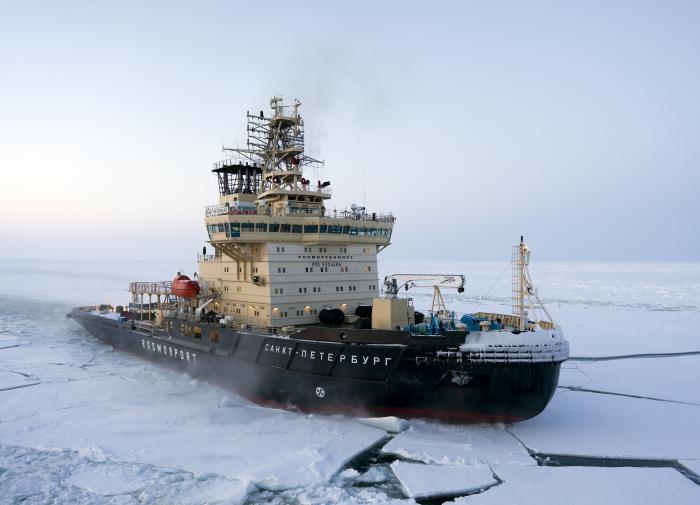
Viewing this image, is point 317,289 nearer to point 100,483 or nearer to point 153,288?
point 100,483

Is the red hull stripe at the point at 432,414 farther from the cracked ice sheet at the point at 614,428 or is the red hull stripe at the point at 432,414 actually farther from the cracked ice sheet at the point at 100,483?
the cracked ice sheet at the point at 100,483

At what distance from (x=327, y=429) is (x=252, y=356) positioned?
445cm

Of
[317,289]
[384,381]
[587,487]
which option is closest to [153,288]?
[317,289]

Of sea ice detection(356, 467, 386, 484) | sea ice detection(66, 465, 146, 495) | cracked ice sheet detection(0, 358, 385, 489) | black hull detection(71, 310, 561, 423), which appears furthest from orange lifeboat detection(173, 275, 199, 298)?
sea ice detection(356, 467, 386, 484)

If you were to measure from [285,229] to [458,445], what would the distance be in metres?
9.92

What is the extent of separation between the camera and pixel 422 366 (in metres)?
13.9

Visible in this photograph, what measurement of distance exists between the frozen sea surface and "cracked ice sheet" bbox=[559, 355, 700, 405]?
110mm

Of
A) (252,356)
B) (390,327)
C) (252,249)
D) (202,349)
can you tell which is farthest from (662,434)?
(202,349)

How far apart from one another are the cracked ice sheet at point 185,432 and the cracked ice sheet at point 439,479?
1.63 meters

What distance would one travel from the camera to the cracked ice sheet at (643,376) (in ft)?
58.2

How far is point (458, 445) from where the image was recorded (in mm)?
12898

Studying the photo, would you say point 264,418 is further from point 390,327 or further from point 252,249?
point 252,249

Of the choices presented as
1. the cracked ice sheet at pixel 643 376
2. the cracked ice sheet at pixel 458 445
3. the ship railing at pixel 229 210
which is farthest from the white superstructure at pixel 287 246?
the cracked ice sheet at pixel 643 376

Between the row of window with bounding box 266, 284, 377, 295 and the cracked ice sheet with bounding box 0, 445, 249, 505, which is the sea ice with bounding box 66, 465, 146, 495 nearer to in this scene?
the cracked ice sheet with bounding box 0, 445, 249, 505
